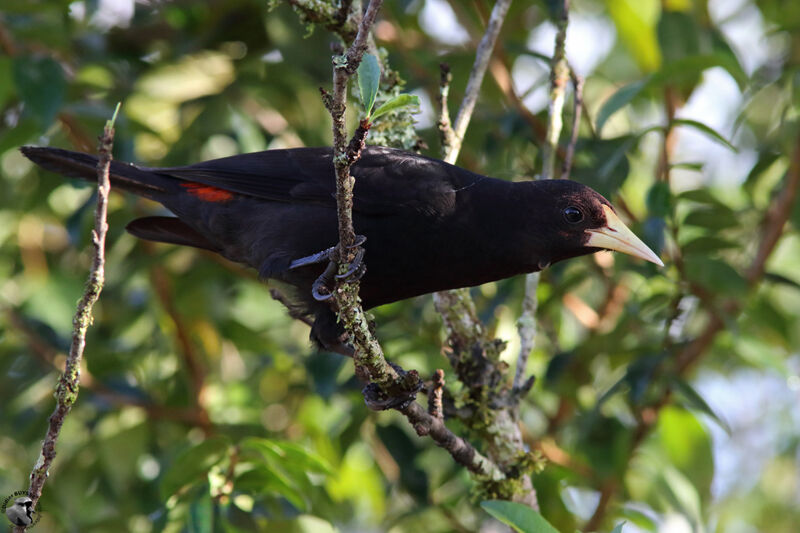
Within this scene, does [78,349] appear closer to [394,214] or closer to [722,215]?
[394,214]

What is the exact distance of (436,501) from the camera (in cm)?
381

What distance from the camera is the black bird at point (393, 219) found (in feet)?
10.5

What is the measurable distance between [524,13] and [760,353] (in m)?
2.39

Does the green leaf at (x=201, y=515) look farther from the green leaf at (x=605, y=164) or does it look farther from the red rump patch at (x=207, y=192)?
the green leaf at (x=605, y=164)

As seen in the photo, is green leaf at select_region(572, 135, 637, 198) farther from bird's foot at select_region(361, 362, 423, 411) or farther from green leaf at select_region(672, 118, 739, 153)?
bird's foot at select_region(361, 362, 423, 411)

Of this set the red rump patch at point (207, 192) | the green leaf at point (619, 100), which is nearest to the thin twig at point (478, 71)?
the green leaf at point (619, 100)

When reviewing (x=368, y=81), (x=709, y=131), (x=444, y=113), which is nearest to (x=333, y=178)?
(x=444, y=113)

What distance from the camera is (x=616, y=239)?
328 centimetres

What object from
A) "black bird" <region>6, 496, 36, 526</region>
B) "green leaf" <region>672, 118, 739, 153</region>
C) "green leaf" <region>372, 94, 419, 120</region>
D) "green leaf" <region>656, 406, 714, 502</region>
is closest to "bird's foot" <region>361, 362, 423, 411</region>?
"green leaf" <region>372, 94, 419, 120</region>

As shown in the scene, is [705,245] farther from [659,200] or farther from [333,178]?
[333,178]

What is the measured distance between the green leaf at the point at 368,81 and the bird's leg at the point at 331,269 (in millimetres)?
515

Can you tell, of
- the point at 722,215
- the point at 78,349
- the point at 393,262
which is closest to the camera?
the point at 78,349

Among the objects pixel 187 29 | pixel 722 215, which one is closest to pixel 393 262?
pixel 722 215

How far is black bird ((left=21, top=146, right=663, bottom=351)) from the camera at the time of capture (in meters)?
3.21
